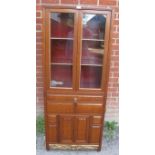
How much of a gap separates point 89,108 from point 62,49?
638 millimetres

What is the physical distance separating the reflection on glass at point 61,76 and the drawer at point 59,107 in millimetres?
188

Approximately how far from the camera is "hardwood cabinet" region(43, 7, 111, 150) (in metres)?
2.13

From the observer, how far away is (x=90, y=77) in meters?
2.33

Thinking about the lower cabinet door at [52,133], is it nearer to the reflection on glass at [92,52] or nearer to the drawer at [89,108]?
the drawer at [89,108]

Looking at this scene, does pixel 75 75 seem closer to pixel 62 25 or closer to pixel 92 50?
pixel 92 50

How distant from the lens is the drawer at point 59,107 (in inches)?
91.6

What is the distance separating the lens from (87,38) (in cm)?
218

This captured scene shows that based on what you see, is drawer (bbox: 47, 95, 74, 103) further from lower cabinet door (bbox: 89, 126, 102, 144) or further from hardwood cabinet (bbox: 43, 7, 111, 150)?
lower cabinet door (bbox: 89, 126, 102, 144)

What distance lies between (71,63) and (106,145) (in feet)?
3.48

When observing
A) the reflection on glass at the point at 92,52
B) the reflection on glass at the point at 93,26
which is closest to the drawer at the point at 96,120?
the reflection on glass at the point at 92,52

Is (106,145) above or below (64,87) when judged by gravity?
below

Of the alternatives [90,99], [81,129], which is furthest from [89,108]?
[81,129]
